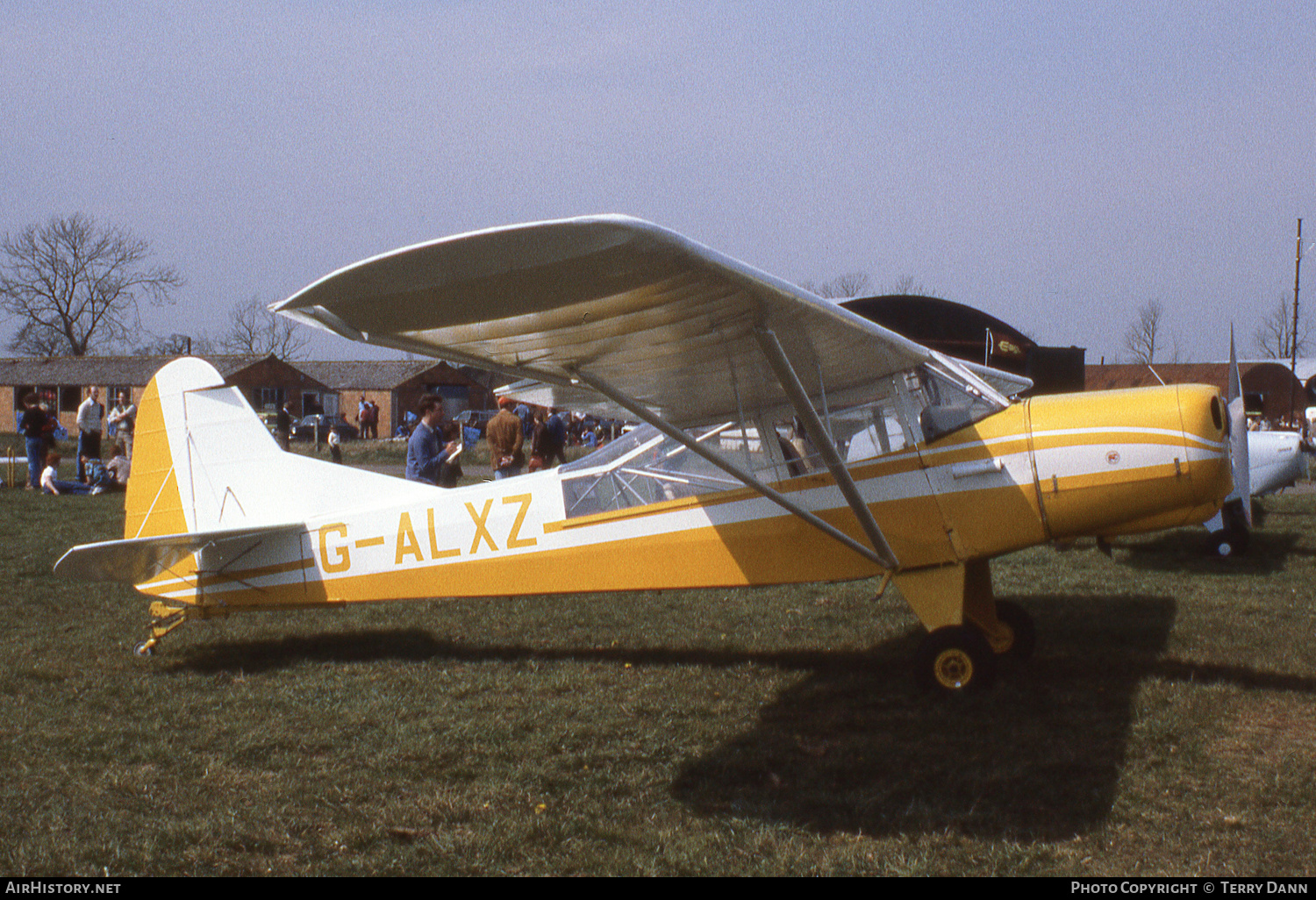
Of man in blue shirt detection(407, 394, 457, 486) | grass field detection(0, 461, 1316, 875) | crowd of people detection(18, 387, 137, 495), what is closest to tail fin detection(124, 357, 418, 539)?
grass field detection(0, 461, 1316, 875)

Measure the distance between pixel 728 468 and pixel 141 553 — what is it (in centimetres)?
343

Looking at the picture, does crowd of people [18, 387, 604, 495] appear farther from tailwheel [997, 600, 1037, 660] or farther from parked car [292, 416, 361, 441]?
parked car [292, 416, 361, 441]

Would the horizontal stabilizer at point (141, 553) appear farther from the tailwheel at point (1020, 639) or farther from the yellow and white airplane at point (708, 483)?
the tailwheel at point (1020, 639)

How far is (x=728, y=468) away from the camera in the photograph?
4.96 m

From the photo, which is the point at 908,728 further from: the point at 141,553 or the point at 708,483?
the point at 141,553

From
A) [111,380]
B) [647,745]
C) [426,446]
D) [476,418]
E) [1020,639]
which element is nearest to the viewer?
[647,745]

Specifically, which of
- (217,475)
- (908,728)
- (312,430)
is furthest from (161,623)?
(312,430)

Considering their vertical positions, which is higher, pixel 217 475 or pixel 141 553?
pixel 217 475

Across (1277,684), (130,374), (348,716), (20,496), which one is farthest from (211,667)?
(130,374)

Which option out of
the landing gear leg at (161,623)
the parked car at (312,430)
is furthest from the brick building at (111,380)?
the landing gear leg at (161,623)

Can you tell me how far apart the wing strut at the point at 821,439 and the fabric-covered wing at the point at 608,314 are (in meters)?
0.14

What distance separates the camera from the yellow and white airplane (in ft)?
14.7

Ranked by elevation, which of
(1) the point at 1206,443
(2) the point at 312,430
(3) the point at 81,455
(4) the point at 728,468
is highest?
(4) the point at 728,468

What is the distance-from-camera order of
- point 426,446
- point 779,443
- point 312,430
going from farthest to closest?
1. point 312,430
2. point 426,446
3. point 779,443
